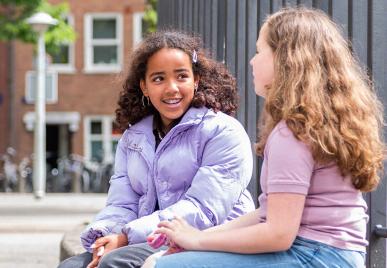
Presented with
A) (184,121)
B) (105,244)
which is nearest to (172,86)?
(184,121)

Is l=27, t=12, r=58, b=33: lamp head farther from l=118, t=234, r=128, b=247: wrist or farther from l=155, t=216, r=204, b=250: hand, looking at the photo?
l=155, t=216, r=204, b=250: hand

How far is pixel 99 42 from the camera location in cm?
2636

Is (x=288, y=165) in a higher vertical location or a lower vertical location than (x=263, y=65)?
lower

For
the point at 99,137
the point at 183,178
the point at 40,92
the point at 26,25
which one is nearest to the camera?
the point at 183,178

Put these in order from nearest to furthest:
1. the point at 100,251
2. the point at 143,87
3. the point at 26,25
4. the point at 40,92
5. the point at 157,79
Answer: the point at 100,251 → the point at 157,79 → the point at 143,87 → the point at 40,92 → the point at 26,25

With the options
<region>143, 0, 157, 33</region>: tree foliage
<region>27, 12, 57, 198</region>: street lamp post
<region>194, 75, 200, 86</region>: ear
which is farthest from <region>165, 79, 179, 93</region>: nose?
<region>27, 12, 57, 198</region>: street lamp post

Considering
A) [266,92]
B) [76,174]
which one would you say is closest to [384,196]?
[266,92]

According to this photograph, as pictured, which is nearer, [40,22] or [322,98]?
[322,98]

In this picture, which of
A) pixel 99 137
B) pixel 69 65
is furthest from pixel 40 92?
pixel 69 65

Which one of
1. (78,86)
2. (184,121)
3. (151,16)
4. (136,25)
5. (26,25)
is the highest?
(136,25)

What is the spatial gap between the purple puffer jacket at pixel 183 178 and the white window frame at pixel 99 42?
23059mm

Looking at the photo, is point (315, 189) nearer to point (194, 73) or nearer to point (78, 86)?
point (194, 73)

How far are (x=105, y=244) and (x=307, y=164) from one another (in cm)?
99

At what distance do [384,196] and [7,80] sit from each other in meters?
23.8
